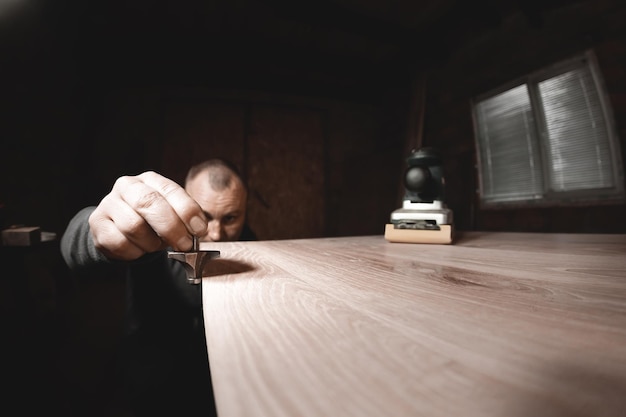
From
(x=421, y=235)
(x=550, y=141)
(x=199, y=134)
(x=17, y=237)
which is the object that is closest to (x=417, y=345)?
(x=421, y=235)

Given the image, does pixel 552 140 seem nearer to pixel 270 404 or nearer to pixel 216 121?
pixel 270 404

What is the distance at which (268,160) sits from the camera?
5371 millimetres

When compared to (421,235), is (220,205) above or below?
above

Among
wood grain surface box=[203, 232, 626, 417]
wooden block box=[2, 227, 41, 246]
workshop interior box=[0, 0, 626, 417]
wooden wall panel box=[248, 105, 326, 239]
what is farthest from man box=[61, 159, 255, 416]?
wooden wall panel box=[248, 105, 326, 239]

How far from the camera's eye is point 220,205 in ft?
7.33

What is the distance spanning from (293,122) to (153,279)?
4.77 meters

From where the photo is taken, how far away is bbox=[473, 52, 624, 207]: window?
2.68 metres

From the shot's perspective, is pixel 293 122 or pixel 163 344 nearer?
pixel 163 344

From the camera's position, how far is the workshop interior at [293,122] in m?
2.55

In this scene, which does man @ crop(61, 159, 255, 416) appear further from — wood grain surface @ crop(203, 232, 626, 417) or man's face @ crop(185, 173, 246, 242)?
man's face @ crop(185, 173, 246, 242)

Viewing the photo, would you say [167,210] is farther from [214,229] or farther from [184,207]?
[214,229]

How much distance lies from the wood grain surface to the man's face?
181cm

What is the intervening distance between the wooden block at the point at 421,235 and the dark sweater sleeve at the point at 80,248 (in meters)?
1.12

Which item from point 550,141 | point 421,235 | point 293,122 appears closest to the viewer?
point 421,235
